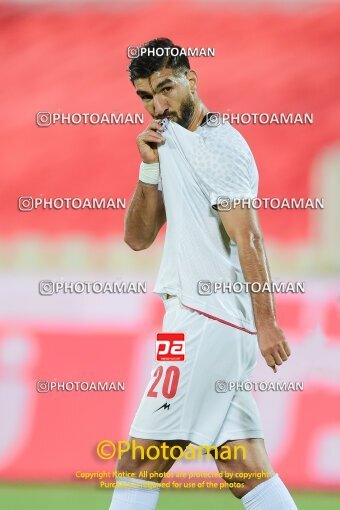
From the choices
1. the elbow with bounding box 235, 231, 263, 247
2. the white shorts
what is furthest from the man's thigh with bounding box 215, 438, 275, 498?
the elbow with bounding box 235, 231, 263, 247

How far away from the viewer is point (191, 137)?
2.55m

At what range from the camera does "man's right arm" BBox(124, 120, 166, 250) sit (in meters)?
2.57

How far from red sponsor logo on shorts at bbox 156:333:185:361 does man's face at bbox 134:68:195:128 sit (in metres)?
0.58

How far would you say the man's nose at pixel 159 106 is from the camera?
262 cm

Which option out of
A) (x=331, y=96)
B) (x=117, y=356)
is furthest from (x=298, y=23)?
(x=117, y=356)

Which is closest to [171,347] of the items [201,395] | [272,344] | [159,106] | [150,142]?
[201,395]

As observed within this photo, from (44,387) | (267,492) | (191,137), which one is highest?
(191,137)

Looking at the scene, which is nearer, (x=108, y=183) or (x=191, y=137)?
(x=191, y=137)

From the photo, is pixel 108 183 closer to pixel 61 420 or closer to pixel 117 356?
pixel 117 356

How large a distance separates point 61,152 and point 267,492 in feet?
5.23

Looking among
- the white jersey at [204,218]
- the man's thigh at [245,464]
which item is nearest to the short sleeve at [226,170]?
the white jersey at [204,218]

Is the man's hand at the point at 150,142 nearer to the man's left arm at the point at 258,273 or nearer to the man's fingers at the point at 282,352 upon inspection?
the man's left arm at the point at 258,273

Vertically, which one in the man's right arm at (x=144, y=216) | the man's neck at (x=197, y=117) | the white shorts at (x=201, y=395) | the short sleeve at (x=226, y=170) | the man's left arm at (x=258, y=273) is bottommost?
the white shorts at (x=201, y=395)

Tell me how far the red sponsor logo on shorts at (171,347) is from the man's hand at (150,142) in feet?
1.54
